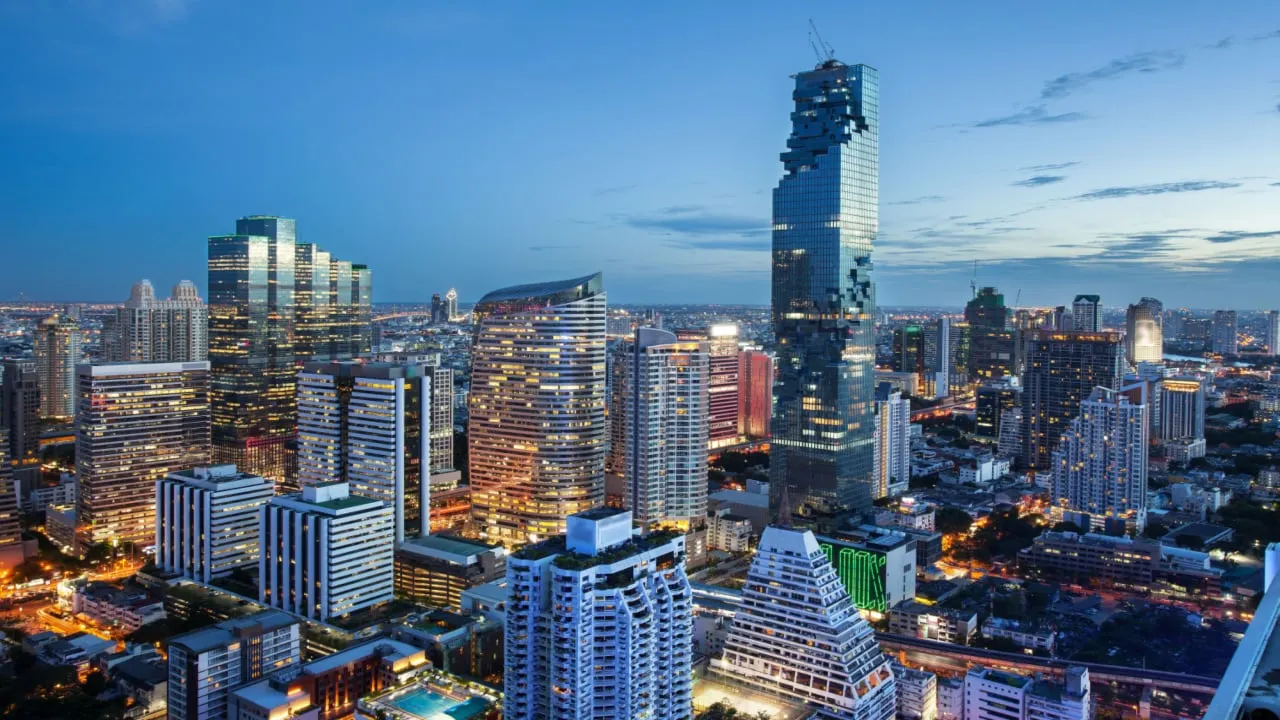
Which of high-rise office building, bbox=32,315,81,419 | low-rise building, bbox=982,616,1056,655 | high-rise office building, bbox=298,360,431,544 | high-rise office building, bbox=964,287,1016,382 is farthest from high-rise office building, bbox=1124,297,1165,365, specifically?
high-rise office building, bbox=32,315,81,419

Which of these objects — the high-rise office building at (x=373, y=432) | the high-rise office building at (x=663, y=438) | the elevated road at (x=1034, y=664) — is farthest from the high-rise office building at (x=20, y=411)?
the elevated road at (x=1034, y=664)

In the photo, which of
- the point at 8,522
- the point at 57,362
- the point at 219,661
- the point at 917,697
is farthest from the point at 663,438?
the point at 57,362

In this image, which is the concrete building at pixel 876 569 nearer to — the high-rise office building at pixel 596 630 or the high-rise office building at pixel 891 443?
the high-rise office building at pixel 596 630

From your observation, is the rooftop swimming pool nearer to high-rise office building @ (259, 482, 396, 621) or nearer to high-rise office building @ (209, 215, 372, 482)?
high-rise office building @ (259, 482, 396, 621)

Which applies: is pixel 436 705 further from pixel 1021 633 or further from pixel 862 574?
pixel 1021 633

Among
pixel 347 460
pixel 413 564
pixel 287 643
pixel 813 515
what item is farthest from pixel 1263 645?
pixel 347 460

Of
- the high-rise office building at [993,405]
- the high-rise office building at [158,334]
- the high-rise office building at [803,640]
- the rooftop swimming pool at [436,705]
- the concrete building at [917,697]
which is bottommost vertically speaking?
the concrete building at [917,697]
